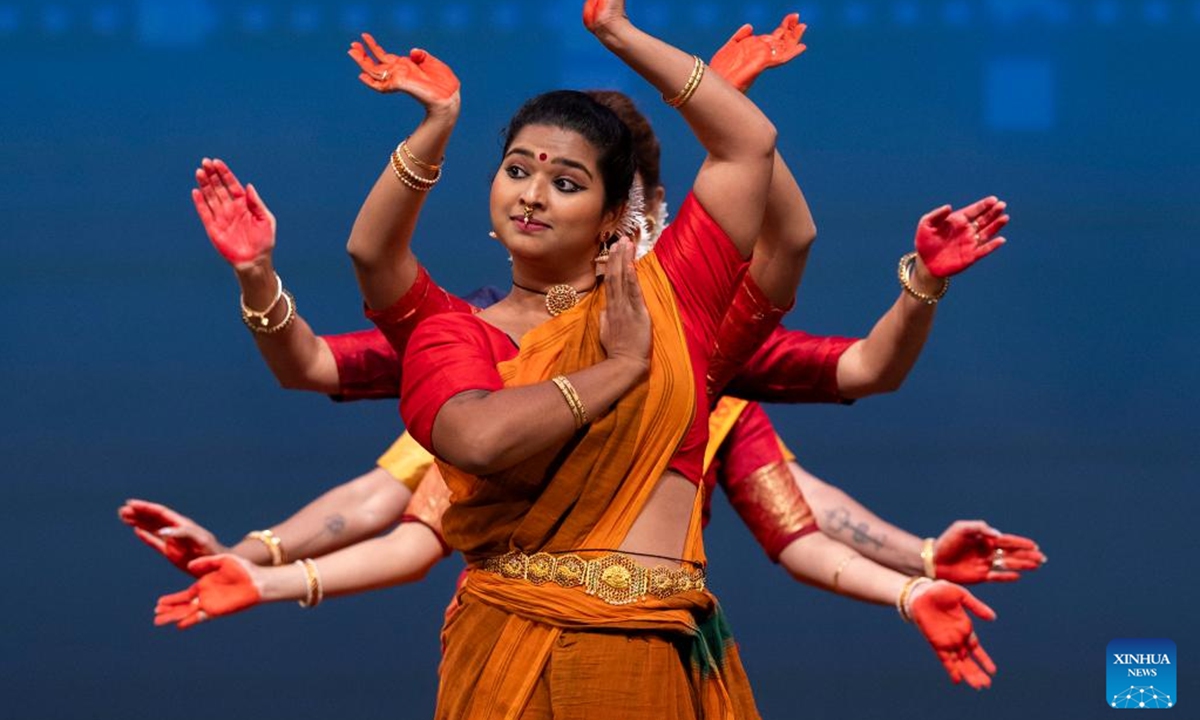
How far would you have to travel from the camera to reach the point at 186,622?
315 centimetres

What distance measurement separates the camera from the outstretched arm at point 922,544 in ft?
11.1

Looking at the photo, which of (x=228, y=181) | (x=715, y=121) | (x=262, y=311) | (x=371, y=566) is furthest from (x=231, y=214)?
(x=371, y=566)

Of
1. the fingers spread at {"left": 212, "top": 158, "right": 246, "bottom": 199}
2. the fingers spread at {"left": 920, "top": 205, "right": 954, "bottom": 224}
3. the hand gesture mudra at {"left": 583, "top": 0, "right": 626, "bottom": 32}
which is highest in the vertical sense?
the hand gesture mudra at {"left": 583, "top": 0, "right": 626, "bottom": 32}

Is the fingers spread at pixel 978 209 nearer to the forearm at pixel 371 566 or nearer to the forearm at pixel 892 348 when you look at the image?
the forearm at pixel 892 348

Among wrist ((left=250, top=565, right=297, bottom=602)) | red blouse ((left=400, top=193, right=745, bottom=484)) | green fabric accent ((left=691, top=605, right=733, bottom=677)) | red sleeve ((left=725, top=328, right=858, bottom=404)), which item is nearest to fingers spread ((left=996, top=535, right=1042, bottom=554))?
red sleeve ((left=725, top=328, right=858, bottom=404))

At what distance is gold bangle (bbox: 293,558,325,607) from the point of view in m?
3.58

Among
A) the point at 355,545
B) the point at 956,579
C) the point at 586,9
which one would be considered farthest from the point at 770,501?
A: the point at 586,9

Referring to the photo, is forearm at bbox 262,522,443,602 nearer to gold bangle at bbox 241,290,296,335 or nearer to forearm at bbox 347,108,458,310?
gold bangle at bbox 241,290,296,335

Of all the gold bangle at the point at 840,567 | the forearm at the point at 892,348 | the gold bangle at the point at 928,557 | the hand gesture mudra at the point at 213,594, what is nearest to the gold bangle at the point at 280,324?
the hand gesture mudra at the point at 213,594

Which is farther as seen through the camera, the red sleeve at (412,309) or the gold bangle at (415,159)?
the red sleeve at (412,309)

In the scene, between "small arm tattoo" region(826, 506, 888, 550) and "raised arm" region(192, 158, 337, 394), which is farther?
"small arm tattoo" region(826, 506, 888, 550)

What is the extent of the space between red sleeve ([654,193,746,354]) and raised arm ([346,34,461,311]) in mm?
488

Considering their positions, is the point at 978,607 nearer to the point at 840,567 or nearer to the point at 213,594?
the point at 840,567

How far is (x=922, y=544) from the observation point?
12.8ft
